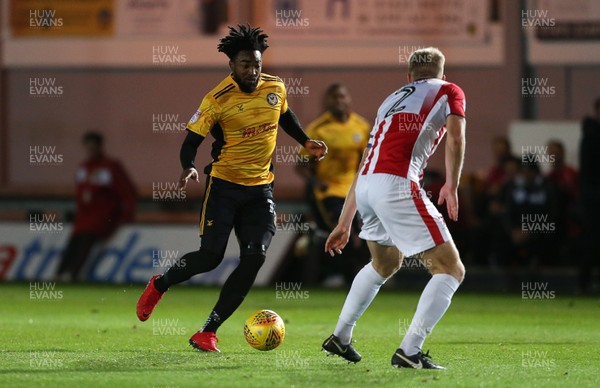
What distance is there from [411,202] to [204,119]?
6.55ft

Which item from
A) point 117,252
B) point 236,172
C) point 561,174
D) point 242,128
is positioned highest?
point 242,128

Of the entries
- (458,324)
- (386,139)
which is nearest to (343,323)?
(386,139)

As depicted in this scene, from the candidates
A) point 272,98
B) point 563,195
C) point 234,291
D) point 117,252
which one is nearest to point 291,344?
point 234,291

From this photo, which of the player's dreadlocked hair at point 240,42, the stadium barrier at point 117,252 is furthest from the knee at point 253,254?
the stadium barrier at point 117,252

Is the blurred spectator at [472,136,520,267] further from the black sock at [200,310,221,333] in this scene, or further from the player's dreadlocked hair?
the black sock at [200,310,221,333]

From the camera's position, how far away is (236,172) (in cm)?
1024

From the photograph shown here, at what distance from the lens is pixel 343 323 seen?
921 centimetres

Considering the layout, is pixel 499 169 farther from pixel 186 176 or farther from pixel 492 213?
pixel 186 176

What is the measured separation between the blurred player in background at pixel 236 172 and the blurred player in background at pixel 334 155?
491 cm

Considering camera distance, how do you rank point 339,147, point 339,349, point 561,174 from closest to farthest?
point 339,349, point 339,147, point 561,174

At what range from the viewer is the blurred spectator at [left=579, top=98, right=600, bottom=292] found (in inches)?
645

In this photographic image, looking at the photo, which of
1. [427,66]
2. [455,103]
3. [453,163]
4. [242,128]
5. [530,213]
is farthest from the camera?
[530,213]

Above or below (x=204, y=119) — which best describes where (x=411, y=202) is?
below

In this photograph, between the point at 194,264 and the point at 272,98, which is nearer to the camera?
the point at 194,264
